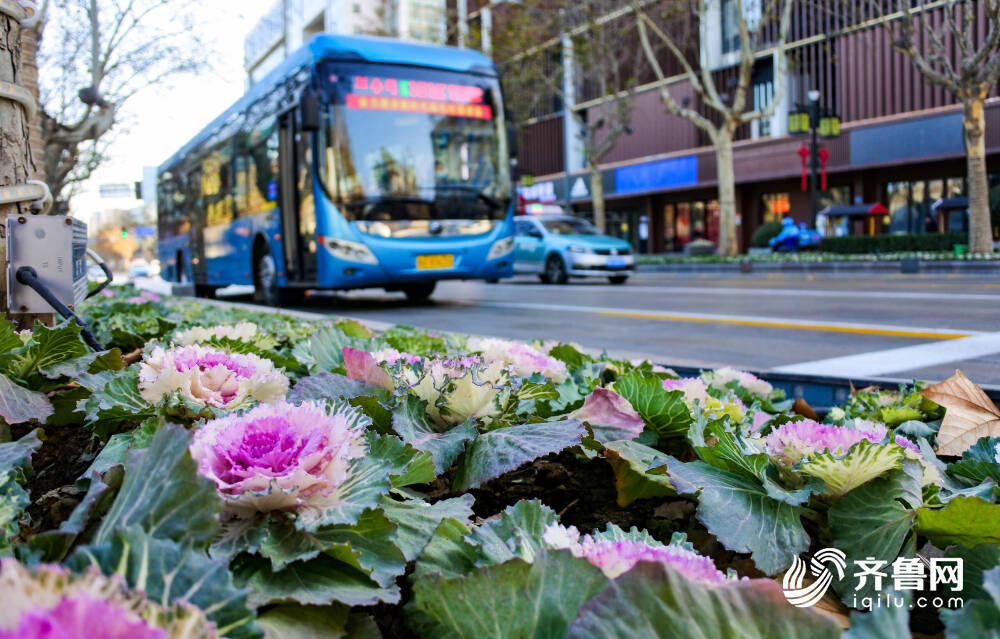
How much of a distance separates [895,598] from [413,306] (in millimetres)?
12437

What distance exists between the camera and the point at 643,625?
0.73 metres

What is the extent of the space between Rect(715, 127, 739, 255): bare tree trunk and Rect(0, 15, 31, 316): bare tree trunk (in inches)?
918

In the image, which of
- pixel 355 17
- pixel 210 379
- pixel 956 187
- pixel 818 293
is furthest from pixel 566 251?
pixel 355 17

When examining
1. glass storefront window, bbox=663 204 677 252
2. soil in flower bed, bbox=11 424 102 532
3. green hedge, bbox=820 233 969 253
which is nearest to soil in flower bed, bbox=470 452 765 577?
soil in flower bed, bbox=11 424 102 532

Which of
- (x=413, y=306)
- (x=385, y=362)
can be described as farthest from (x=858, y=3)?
(x=385, y=362)

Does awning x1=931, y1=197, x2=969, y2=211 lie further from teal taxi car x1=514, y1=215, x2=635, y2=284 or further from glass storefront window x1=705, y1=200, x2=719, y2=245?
teal taxi car x1=514, y1=215, x2=635, y2=284

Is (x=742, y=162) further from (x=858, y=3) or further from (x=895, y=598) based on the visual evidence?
(x=895, y=598)

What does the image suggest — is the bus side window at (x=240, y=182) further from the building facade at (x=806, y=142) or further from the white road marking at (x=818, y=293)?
the building facade at (x=806, y=142)

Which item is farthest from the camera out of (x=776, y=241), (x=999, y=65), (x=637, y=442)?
(x=776, y=241)

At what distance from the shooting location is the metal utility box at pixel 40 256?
7.43 ft

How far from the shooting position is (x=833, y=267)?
1984cm

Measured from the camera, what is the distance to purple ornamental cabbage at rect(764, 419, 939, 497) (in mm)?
1275

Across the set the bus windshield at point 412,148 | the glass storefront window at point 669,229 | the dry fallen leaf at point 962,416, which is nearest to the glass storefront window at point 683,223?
the glass storefront window at point 669,229

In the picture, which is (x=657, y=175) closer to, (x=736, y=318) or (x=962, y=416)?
(x=736, y=318)
